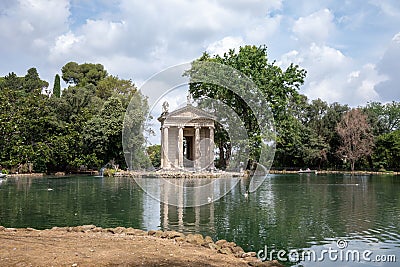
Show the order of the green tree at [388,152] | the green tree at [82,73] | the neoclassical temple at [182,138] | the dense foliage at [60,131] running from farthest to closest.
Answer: the green tree at [82,73]
the green tree at [388,152]
the dense foliage at [60,131]
the neoclassical temple at [182,138]

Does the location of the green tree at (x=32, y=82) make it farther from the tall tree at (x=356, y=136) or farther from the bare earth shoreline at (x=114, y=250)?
the bare earth shoreline at (x=114, y=250)

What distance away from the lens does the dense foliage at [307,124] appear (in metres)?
31.7

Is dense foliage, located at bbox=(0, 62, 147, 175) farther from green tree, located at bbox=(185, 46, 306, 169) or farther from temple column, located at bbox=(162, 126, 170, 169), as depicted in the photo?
green tree, located at bbox=(185, 46, 306, 169)

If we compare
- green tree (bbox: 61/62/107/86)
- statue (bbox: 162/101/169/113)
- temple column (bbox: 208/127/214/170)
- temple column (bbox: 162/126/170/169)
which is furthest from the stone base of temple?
green tree (bbox: 61/62/107/86)

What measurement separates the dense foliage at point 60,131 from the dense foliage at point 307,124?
14.5 metres

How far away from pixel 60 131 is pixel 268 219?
133 feet

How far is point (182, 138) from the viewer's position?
42844mm

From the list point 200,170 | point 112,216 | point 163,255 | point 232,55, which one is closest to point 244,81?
point 232,55

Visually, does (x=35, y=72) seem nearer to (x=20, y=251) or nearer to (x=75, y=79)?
(x=75, y=79)

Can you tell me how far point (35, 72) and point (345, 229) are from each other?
230ft

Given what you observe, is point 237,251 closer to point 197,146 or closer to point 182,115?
point 182,115

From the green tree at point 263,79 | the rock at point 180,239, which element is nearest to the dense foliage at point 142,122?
the green tree at point 263,79

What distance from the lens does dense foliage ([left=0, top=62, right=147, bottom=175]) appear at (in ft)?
141

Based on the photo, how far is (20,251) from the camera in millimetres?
7555
